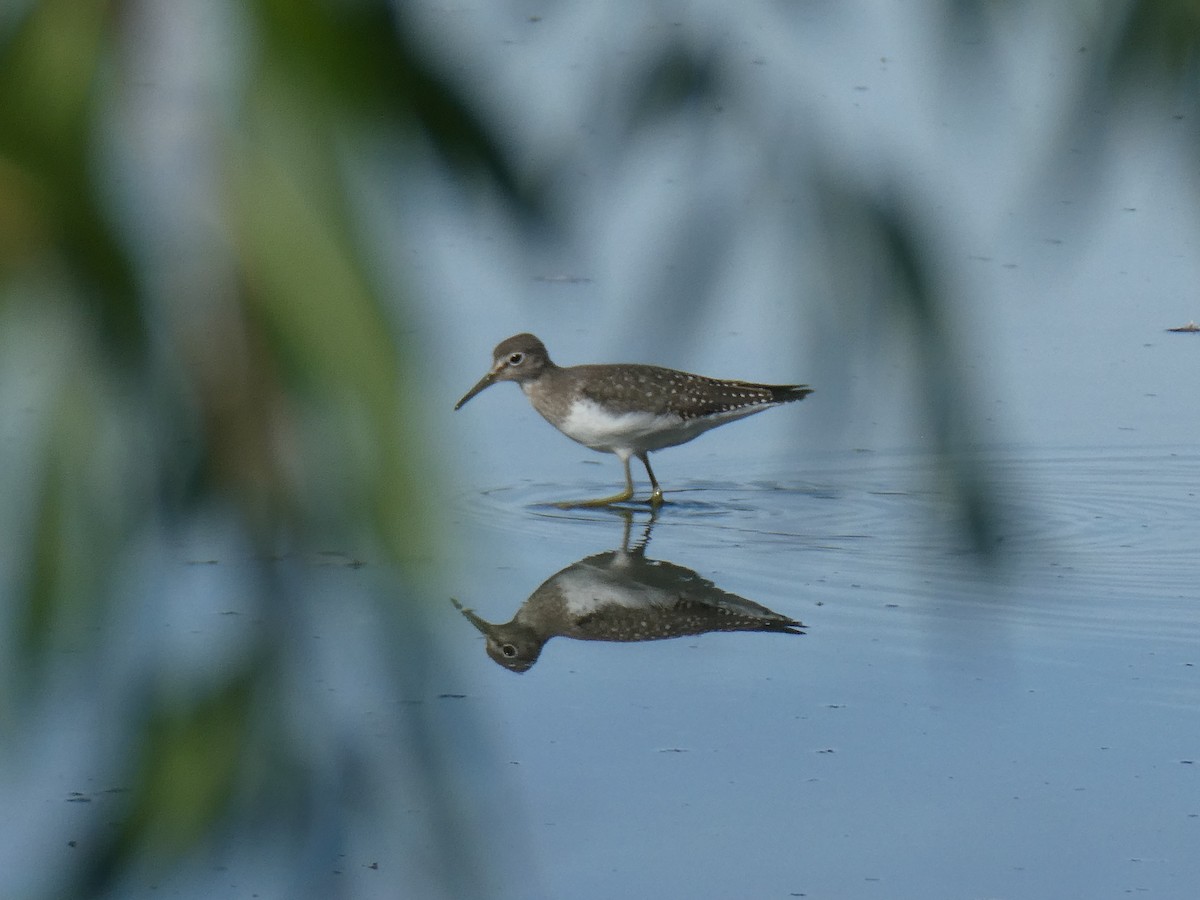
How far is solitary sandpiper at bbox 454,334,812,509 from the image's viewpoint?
6531mm

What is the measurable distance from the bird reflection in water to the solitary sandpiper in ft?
2.86

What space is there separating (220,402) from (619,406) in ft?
19.4

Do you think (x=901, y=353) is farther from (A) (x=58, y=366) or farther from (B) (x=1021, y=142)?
(A) (x=58, y=366)

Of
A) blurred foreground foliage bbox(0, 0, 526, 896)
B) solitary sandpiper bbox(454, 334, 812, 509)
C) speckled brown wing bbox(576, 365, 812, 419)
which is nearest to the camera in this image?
blurred foreground foliage bbox(0, 0, 526, 896)

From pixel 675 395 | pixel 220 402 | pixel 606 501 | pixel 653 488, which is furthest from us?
pixel 653 488

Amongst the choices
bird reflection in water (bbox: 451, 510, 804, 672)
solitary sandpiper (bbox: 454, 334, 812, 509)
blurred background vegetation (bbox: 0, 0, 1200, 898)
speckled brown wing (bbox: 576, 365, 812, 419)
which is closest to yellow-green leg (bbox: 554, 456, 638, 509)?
solitary sandpiper (bbox: 454, 334, 812, 509)

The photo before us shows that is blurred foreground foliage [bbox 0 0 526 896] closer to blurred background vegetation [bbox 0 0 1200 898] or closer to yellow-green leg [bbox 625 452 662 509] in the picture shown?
blurred background vegetation [bbox 0 0 1200 898]

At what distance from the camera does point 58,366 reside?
77 centimetres

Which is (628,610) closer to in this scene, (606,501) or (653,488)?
(606,501)

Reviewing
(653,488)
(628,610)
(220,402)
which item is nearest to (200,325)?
(220,402)

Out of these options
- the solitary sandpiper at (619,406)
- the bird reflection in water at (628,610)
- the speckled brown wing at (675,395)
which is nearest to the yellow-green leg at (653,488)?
the solitary sandpiper at (619,406)

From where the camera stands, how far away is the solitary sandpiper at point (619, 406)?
653 cm

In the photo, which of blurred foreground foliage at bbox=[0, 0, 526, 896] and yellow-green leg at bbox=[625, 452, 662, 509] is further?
yellow-green leg at bbox=[625, 452, 662, 509]

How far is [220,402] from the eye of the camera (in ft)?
2.48
